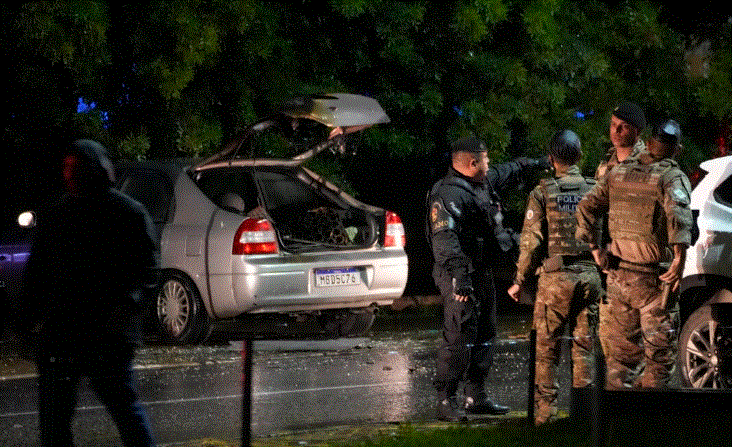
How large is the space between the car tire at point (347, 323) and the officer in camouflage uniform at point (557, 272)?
5.37m

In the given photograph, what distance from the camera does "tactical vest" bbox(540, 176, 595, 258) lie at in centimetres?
981

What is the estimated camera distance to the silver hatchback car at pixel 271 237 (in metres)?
14.0

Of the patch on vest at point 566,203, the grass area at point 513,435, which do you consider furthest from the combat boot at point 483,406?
the patch on vest at point 566,203

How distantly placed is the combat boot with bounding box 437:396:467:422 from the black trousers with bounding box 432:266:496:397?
1.9 inches

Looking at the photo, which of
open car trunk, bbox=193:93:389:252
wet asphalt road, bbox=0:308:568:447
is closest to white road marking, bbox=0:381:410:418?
wet asphalt road, bbox=0:308:568:447

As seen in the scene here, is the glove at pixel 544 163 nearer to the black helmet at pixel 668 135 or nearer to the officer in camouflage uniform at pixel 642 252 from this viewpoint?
the officer in camouflage uniform at pixel 642 252

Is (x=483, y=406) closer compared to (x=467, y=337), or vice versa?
(x=467, y=337)

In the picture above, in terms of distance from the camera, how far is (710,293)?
10781 mm

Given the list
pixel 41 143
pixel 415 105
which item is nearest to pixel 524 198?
pixel 415 105

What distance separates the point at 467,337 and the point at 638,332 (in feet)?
4.25

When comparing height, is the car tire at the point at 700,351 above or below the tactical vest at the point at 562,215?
below

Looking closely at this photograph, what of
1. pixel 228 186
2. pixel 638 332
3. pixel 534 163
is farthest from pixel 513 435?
pixel 228 186

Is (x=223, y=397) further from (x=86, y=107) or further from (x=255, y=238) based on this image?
(x=86, y=107)

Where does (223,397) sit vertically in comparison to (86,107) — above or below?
below
